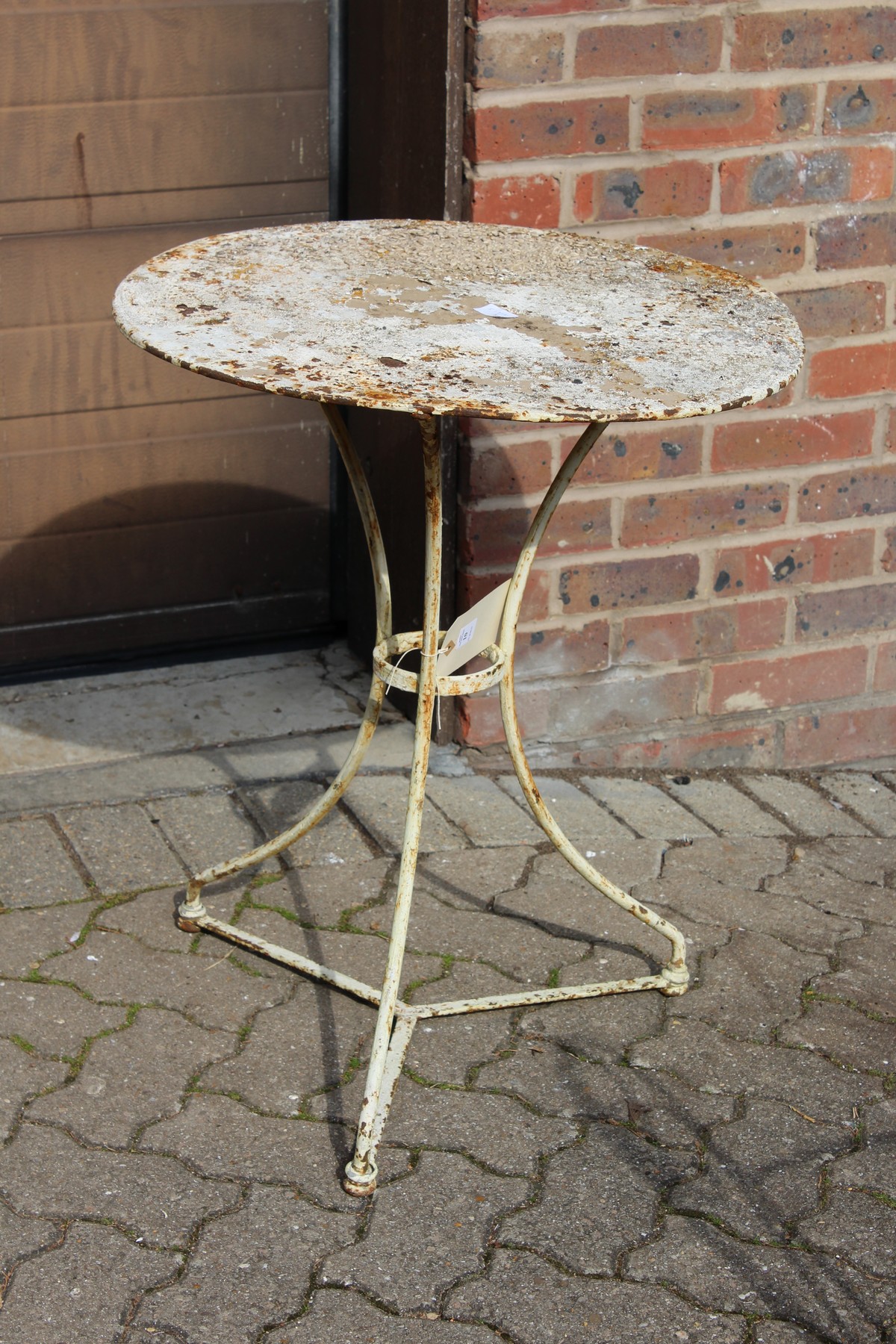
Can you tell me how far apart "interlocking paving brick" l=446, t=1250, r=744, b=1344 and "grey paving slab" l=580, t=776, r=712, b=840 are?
1.25 metres

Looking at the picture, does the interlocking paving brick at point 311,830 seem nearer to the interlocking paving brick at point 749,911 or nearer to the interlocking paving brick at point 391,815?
the interlocking paving brick at point 391,815

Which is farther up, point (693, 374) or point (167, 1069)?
point (693, 374)

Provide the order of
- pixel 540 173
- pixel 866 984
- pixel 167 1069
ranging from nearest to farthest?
1. pixel 167 1069
2. pixel 866 984
3. pixel 540 173

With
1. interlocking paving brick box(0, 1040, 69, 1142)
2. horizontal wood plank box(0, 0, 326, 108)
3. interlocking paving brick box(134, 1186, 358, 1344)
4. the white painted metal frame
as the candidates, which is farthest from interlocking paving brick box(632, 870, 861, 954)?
horizontal wood plank box(0, 0, 326, 108)

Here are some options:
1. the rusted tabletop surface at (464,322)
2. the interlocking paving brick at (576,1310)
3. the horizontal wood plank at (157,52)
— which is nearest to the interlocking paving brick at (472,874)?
the interlocking paving brick at (576,1310)

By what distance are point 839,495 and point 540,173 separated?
997 millimetres

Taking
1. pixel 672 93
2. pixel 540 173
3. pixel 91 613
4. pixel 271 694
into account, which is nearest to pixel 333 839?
pixel 271 694

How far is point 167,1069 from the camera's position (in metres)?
2.44

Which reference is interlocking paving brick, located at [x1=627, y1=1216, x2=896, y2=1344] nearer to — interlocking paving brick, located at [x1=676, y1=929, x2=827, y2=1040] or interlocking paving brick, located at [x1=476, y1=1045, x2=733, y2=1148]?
interlocking paving brick, located at [x1=476, y1=1045, x2=733, y2=1148]

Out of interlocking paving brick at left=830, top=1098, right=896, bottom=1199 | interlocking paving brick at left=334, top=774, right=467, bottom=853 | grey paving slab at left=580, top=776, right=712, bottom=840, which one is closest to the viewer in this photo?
interlocking paving brick at left=830, top=1098, right=896, bottom=1199

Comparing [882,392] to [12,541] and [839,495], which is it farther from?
[12,541]

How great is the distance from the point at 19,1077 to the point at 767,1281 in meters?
1.14

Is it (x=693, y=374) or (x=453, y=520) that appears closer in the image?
(x=693, y=374)

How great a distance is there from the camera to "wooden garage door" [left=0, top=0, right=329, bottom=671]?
336 cm
